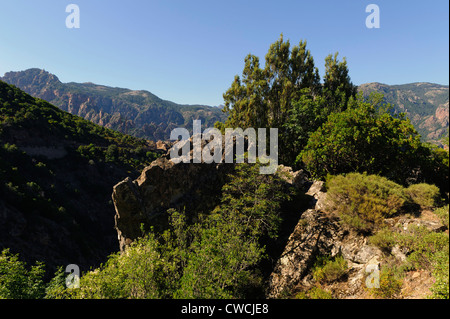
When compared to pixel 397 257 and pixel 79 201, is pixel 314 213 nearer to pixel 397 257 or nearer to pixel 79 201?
pixel 397 257

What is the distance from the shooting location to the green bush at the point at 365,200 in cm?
1234

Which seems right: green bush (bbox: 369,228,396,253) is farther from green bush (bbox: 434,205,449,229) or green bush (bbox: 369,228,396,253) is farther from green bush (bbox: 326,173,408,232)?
green bush (bbox: 434,205,449,229)

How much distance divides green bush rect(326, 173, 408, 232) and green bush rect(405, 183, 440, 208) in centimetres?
75

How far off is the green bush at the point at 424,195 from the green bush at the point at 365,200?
753 millimetres

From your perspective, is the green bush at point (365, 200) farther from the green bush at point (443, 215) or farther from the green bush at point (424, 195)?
the green bush at point (443, 215)

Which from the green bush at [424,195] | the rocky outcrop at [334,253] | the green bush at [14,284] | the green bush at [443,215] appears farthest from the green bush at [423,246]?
the green bush at [14,284]

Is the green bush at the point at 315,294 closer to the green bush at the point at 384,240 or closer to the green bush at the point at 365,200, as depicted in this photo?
the green bush at the point at 384,240

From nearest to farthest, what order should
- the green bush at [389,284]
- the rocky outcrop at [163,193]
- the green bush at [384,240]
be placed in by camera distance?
1. the green bush at [389,284]
2. the green bush at [384,240]
3. the rocky outcrop at [163,193]

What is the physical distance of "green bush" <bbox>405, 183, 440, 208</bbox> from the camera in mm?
12531

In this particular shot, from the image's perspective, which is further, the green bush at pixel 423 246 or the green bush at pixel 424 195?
the green bush at pixel 424 195

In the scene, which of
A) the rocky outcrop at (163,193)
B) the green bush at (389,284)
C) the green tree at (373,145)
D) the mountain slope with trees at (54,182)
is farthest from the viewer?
the mountain slope with trees at (54,182)

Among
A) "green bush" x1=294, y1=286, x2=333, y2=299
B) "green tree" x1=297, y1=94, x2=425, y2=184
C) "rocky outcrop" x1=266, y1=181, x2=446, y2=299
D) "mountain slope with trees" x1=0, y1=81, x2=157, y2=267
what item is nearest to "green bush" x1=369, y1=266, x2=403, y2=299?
"rocky outcrop" x1=266, y1=181, x2=446, y2=299

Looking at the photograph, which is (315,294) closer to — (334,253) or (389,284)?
(334,253)

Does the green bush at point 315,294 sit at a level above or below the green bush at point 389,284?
below
